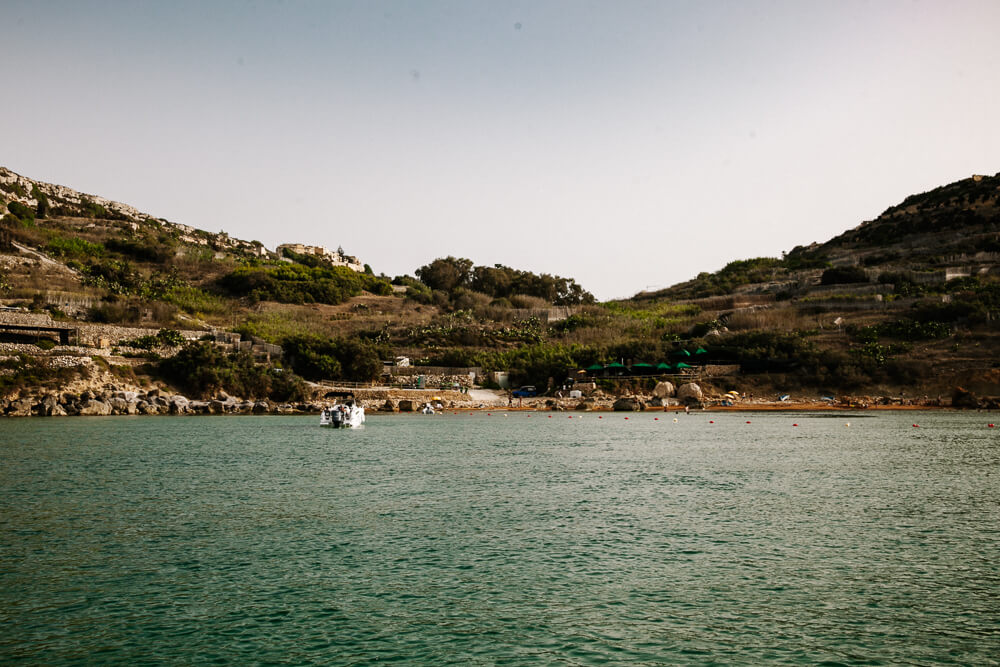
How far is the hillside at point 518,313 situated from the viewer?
51191mm

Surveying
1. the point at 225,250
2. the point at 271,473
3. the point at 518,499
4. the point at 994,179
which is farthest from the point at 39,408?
the point at 994,179

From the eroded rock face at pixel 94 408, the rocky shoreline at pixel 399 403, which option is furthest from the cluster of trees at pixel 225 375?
the eroded rock face at pixel 94 408

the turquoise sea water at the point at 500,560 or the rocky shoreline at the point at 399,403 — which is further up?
the rocky shoreline at the point at 399,403

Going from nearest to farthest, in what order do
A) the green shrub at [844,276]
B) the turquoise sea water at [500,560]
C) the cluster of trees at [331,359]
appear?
the turquoise sea water at [500,560] < the cluster of trees at [331,359] < the green shrub at [844,276]

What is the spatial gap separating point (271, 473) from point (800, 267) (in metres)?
103

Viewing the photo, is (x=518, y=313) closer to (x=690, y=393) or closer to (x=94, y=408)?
(x=690, y=393)

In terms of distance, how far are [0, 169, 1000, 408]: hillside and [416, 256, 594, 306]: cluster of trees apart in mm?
245

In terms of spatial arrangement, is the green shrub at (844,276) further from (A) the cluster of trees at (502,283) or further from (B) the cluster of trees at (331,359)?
(B) the cluster of trees at (331,359)

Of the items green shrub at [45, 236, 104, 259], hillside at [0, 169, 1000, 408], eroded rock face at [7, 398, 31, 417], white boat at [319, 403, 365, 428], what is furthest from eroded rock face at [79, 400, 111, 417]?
green shrub at [45, 236, 104, 259]

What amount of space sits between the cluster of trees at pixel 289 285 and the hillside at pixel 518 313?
0.90 feet

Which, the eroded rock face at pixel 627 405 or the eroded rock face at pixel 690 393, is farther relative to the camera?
the eroded rock face at pixel 690 393

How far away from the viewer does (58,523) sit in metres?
11.9

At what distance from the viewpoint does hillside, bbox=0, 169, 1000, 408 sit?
2015 inches

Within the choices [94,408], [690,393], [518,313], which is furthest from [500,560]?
[518,313]
